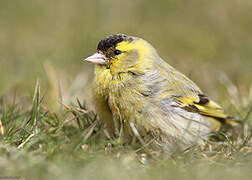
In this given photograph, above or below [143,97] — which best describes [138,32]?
above

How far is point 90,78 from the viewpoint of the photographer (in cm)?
670

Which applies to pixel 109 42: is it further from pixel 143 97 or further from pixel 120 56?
pixel 143 97

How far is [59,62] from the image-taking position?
304 inches

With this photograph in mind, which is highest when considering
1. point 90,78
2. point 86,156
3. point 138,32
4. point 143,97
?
point 138,32

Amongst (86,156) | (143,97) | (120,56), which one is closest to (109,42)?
(120,56)

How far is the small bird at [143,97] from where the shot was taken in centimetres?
427

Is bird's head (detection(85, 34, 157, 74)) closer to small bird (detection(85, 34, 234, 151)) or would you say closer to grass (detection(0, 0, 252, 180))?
small bird (detection(85, 34, 234, 151))

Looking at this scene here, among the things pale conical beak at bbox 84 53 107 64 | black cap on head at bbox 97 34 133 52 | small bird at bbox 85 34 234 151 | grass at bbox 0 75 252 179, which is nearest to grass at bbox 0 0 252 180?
grass at bbox 0 75 252 179

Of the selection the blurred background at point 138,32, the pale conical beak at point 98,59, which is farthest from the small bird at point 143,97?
the blurred background at point 138,32

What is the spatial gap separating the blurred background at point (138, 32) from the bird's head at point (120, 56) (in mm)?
2452

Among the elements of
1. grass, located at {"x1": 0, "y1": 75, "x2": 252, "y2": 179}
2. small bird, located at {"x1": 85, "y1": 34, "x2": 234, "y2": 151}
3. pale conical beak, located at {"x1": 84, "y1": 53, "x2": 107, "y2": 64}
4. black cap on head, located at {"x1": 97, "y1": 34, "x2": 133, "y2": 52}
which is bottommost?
grass, located at {"x1": 0, "y1": 75, "x2": 252, "y2": 179}

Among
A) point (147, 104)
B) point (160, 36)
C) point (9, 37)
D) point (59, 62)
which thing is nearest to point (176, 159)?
point (147, 104)

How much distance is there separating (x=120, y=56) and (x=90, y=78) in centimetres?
209

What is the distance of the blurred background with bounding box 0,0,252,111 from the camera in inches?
303
